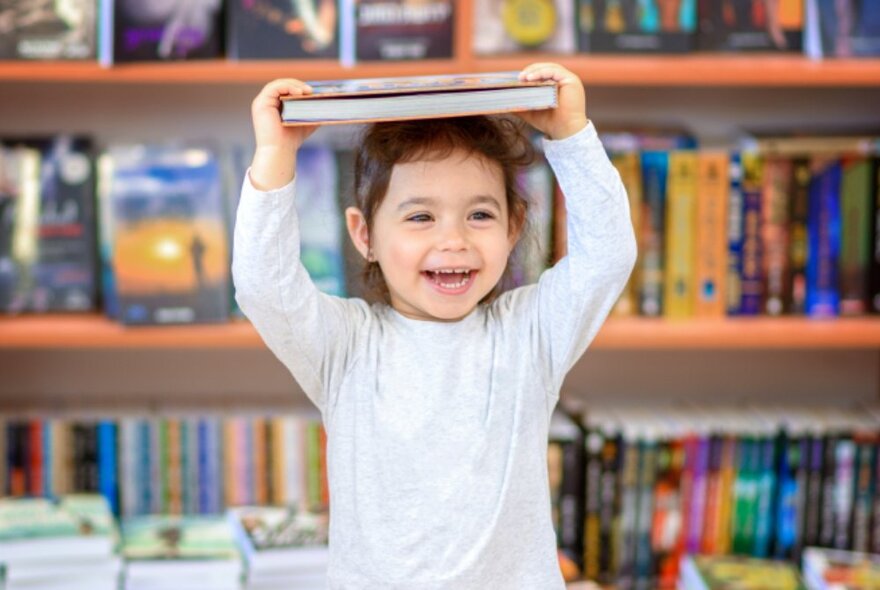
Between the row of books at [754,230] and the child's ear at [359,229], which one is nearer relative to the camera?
the child's ear at [359,229]

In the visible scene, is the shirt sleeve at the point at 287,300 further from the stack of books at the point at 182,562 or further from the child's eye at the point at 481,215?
the stack of books at the point at 182,562

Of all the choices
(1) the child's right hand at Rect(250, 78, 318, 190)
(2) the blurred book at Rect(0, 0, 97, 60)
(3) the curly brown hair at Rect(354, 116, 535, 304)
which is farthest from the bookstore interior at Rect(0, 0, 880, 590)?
(1) the child's right hand at Rect(250, 78, 318, 190)

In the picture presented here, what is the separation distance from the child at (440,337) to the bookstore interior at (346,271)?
0.61m

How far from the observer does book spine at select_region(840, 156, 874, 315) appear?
1817 millimetres

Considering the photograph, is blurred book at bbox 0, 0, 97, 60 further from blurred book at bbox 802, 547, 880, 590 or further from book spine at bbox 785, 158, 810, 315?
blurred book at bbox 802, 547, 880, 590

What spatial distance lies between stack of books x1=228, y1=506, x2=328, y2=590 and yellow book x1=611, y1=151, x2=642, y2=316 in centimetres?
56

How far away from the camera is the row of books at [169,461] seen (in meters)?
1.86

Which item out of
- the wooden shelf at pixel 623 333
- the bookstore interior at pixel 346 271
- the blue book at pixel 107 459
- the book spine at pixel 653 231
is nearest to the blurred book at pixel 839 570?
the bookstore interior at pixel 346 271

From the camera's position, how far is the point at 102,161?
5.87 ft

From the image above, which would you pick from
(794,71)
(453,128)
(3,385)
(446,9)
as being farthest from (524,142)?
(3,385)

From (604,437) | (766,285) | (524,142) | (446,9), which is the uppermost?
(446,9)

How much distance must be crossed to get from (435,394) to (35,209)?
964 millimetres

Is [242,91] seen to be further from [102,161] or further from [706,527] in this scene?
[706,527]

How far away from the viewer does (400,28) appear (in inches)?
67.4
